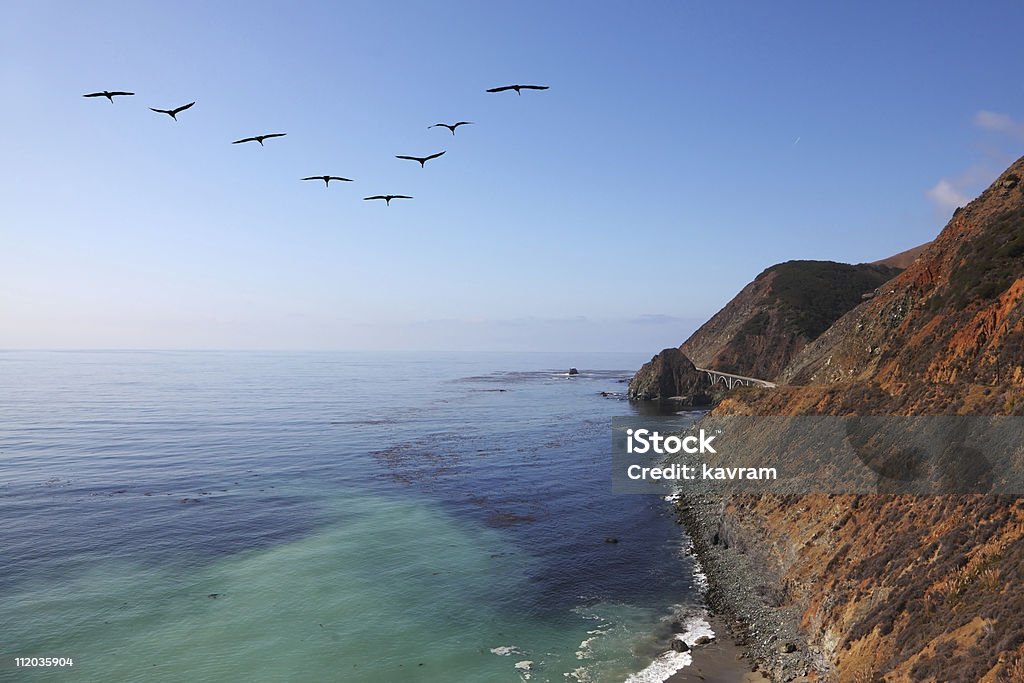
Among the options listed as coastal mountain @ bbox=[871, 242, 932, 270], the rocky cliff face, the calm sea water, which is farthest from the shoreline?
coastal mountain @ bbox=[871, 242, 932, 270]

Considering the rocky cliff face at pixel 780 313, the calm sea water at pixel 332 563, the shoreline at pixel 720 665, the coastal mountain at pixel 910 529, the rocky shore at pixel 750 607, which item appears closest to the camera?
the coastal mountain at pixel 910 529

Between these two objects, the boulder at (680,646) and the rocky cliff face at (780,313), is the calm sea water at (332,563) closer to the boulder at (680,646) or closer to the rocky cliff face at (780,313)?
the boulder at (680,646)

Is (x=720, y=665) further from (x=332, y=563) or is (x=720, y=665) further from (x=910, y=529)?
(x=332, y=563)

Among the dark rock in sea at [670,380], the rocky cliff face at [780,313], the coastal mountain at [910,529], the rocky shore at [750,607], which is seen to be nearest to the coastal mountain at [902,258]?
the rocky cliff face at [780,313]

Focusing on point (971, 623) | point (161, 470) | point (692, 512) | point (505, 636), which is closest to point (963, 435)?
point (971, 623)

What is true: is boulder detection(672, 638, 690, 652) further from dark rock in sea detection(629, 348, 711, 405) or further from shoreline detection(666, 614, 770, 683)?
dark rock in sea detection(629, 348, 711, 405)

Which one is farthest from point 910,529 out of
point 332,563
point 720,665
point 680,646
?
point 332,563
